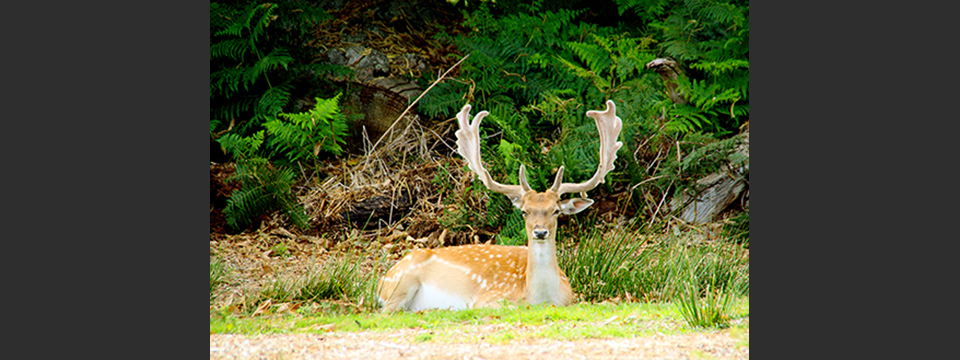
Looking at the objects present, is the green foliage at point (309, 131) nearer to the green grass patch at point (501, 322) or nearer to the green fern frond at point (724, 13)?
the green grass patch at point (501, 322)

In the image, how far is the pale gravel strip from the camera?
3.16m

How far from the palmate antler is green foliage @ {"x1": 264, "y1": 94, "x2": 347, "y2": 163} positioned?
180 cm

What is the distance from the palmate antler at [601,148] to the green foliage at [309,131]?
5.91ft

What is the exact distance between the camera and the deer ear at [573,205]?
13.9 feet

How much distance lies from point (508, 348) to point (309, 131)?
11.3ft

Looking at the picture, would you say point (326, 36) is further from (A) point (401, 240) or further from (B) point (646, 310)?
(B) point (646, 310)

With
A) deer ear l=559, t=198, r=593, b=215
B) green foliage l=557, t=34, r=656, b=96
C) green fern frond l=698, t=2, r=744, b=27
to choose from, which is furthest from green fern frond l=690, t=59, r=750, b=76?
deer ear l=559, t=198, r=593, b=215

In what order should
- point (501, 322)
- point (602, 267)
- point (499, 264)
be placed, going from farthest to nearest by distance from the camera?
1. point (602, 267)
2. point (499, 264)
3. point (501, 322)

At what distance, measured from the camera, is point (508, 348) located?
322 cm

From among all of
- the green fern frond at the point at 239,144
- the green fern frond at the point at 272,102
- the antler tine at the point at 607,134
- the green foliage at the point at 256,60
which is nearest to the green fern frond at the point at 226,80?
the green foliage at the point at 256,60

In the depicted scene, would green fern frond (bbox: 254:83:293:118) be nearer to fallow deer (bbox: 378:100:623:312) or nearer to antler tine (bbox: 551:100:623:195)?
fallow deer (bbox: 378:100:623:312)

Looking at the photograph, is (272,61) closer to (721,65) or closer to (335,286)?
(335,286)

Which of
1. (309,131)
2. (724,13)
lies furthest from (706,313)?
(309,131)

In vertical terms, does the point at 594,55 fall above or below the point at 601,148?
above
